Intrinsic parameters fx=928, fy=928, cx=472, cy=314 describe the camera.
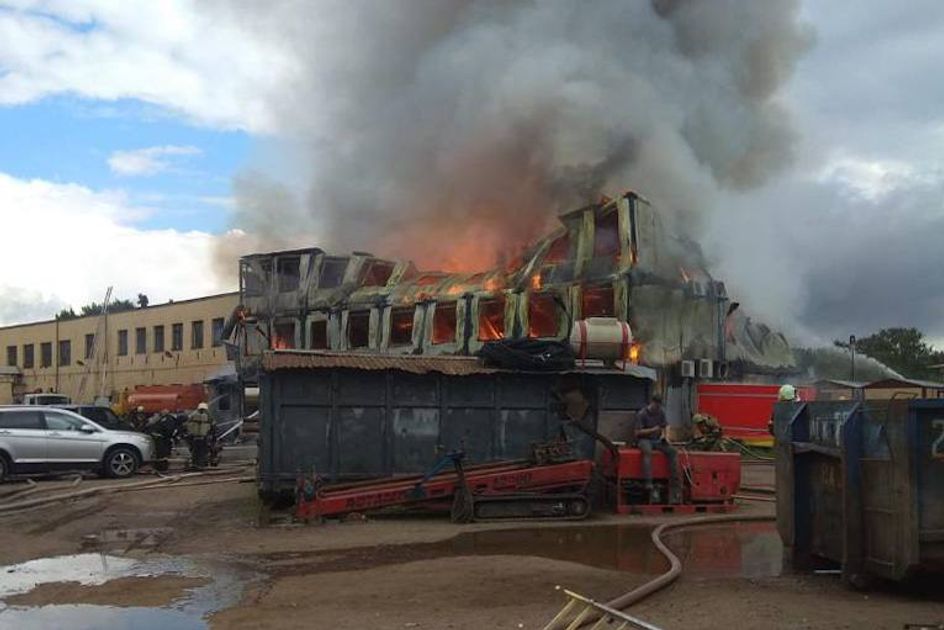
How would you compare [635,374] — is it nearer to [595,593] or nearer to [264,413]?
[264,413]

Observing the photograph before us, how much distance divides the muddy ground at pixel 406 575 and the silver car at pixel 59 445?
16.8 feet

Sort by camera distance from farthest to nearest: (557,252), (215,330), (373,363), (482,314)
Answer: (215,330), (482,314), (557,252), (373,363)

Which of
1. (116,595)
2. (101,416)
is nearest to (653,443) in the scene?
(116,595)

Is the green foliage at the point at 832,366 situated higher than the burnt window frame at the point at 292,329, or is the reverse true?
the burnt window frame at the point at 292,329

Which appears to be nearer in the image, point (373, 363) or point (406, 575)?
point (406, 575)

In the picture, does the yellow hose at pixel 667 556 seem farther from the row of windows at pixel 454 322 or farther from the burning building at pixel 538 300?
the row of windows at pixel 454 322

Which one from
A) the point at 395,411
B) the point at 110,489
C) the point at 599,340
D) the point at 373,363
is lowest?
the point at 110,489

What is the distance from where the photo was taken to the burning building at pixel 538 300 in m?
26.2

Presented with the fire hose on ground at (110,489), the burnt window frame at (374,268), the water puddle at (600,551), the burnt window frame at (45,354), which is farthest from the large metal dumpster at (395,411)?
the burnt window frame at (45,354)

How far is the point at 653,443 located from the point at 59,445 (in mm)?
11499

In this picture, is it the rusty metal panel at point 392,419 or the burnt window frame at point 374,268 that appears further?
the burnt window frame at point 374,268

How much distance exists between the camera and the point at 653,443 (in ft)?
40.7

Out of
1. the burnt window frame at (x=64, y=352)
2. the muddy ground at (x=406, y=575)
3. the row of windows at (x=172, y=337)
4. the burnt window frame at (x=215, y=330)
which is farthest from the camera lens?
the burnt window frame at (x=64, y=352)

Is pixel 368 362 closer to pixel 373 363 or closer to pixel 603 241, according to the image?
pixel 373 363
